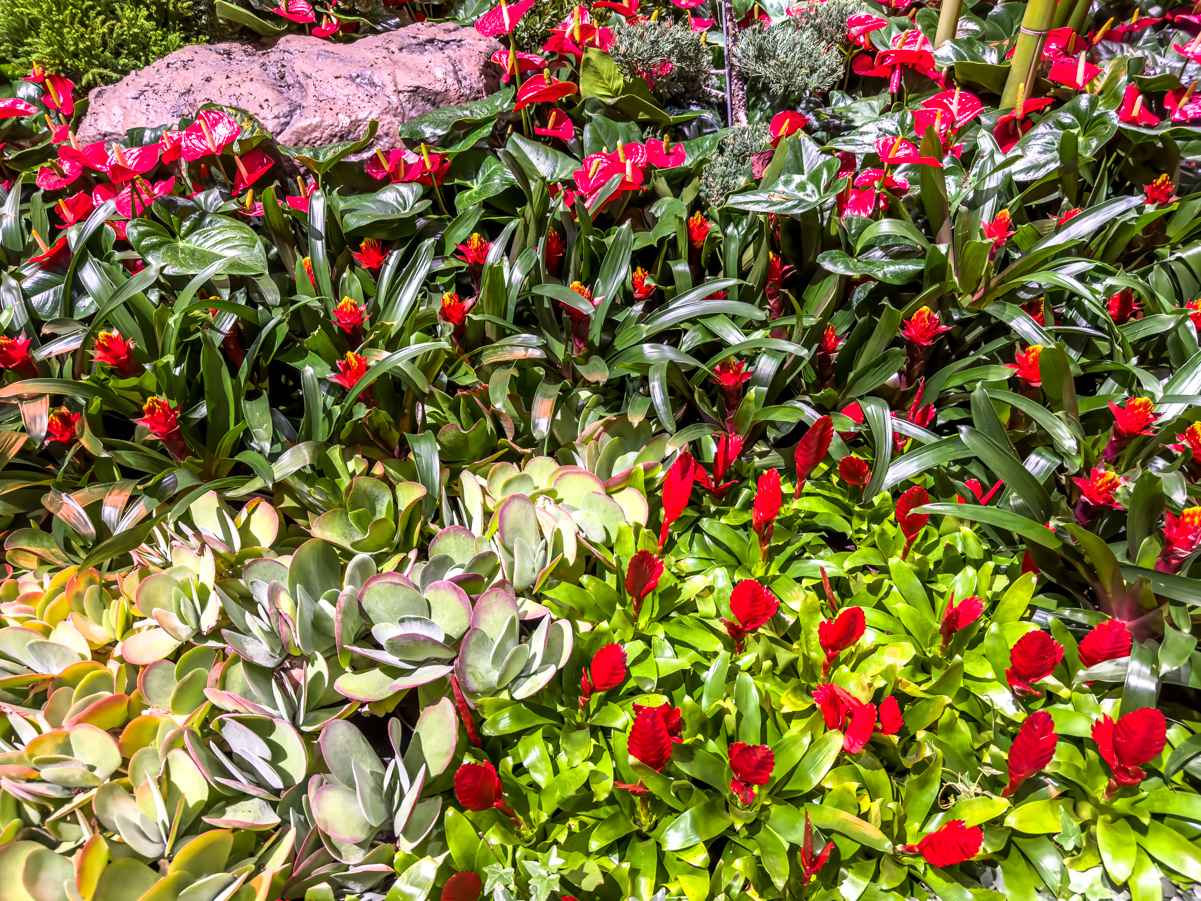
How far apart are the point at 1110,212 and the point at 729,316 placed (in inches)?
41.6

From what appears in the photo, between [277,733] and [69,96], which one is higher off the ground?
[69,96]

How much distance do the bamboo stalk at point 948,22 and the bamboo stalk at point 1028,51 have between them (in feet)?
1.08

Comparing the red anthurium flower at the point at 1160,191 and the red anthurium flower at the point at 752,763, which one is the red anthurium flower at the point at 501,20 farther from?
the red anthurium flower at the point at 752,763

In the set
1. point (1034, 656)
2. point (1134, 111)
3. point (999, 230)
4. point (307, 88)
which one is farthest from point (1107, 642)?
point (307, 88)

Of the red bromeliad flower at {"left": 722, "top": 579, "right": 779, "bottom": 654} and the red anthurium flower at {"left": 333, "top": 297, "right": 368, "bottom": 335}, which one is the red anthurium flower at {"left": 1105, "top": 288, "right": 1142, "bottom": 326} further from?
the red anthurium flower at {"left": 333, "top": 297, "right": 368, "bottom": 335}

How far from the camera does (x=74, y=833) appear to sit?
1.46 meters

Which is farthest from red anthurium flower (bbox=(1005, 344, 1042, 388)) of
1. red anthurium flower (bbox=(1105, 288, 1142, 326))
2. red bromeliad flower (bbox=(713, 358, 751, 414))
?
red bromeliad flower (bbox=(713, 358, 751, 414))

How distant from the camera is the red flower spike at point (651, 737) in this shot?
3.90 feet

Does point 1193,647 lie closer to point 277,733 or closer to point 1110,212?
point 1110,212

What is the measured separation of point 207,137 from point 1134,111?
9.13 ft

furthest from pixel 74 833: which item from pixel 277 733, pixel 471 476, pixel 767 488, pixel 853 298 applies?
pixel 853 298

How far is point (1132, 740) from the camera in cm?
120

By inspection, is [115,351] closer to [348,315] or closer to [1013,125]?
[348,315]

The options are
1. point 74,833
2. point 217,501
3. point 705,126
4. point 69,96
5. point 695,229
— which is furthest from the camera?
point 705,126
